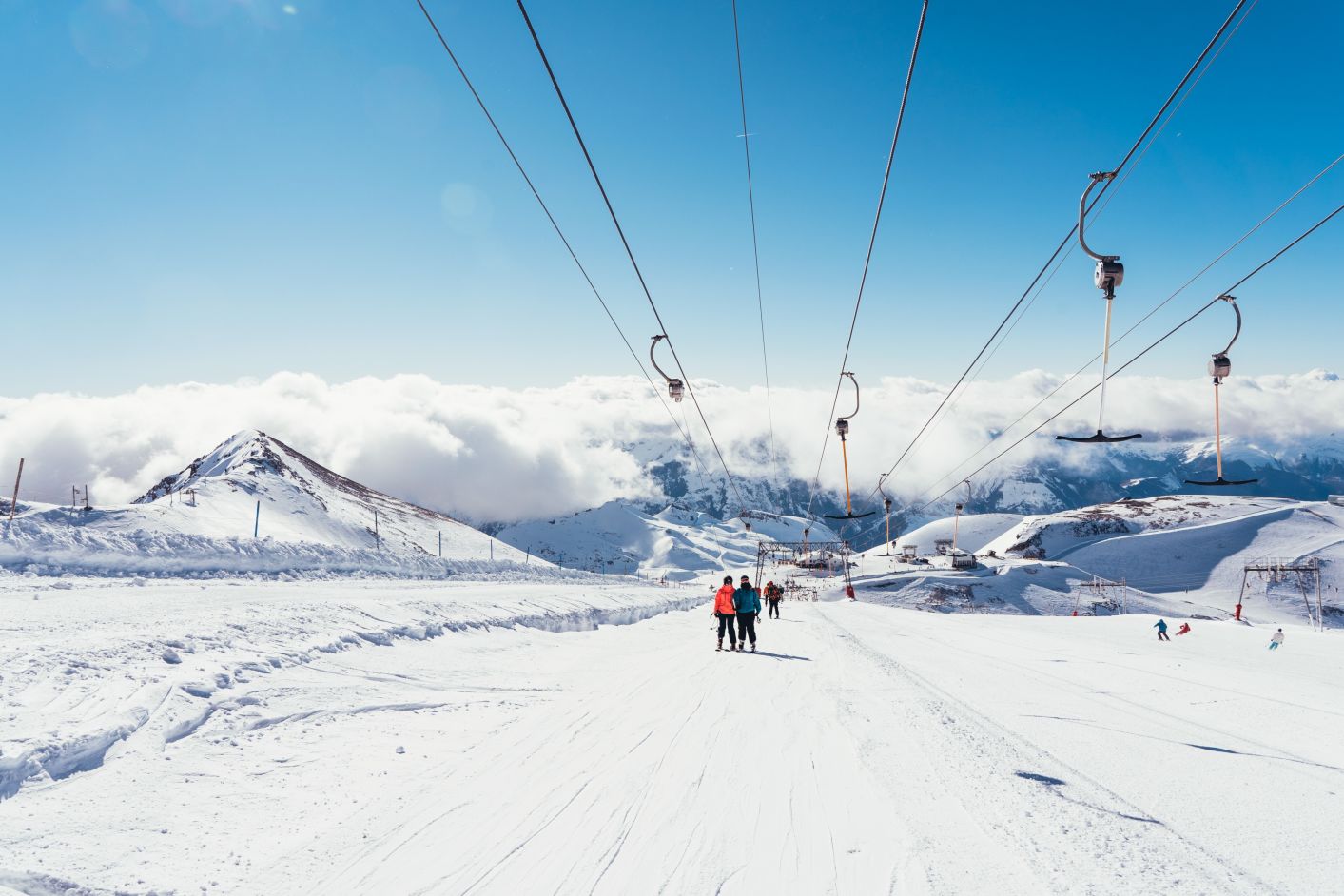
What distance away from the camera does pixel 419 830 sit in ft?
16.1

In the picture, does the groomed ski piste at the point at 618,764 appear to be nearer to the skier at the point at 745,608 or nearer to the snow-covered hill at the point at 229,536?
the skier at the point at 745,608

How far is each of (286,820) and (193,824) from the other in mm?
611

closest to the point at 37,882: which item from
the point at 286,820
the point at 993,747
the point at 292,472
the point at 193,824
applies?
the point at 193,824

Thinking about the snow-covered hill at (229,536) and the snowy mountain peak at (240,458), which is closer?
the snow-covered hill at (229,536)

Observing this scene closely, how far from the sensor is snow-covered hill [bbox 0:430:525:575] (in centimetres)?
3266

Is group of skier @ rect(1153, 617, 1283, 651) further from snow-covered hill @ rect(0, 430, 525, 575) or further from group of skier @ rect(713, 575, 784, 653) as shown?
snow-covered hill @ rect(0, 430, 525, 575)

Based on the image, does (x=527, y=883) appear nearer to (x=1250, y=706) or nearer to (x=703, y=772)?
(x=703, y=772)

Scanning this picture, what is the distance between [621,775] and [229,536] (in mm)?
48505


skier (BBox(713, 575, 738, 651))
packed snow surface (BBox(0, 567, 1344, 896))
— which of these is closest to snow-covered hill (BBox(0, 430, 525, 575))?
packed snow surface (BBox(0, 567, 1344, 896))

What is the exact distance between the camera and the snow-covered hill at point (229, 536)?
32.7 m

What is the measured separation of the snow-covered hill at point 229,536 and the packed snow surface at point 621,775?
27.2 m

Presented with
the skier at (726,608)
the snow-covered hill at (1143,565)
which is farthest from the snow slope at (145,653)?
the snow-covered hill at (1143,565)

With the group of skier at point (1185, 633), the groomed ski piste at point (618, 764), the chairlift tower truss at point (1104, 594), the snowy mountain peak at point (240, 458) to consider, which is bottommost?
the chairlift tower truss at point (1104, 594)

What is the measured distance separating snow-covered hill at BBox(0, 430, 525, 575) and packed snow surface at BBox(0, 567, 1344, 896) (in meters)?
27.2
